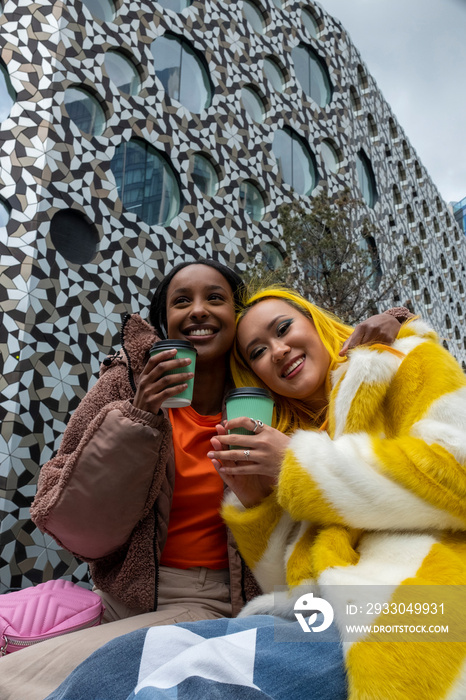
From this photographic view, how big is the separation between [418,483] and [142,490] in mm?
977

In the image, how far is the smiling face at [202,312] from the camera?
2461mm

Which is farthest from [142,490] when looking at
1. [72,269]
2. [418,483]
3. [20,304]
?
[72,269]

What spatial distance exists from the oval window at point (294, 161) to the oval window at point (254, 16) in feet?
7.70

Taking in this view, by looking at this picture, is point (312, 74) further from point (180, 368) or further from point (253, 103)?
point (180, 368)

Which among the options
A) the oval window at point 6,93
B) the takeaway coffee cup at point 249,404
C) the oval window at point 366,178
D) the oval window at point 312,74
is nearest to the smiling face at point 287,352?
the takeaway coffee cup at point 249,404

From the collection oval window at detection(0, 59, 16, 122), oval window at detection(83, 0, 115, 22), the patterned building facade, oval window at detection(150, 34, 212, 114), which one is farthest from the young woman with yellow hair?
oval window at detection(150, 34, 212, 114)

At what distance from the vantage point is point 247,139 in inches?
423

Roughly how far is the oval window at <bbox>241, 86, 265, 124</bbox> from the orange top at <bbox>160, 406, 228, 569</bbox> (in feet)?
33.4

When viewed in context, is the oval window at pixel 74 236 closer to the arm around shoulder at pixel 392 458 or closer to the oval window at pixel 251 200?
the oval window at pixel 251 200

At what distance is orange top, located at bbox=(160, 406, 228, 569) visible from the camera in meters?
2.21

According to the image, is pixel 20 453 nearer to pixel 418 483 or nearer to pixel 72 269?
pixel 72 269

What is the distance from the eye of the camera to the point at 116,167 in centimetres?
821

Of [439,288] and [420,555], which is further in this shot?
[439,288]

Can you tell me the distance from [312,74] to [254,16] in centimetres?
230
